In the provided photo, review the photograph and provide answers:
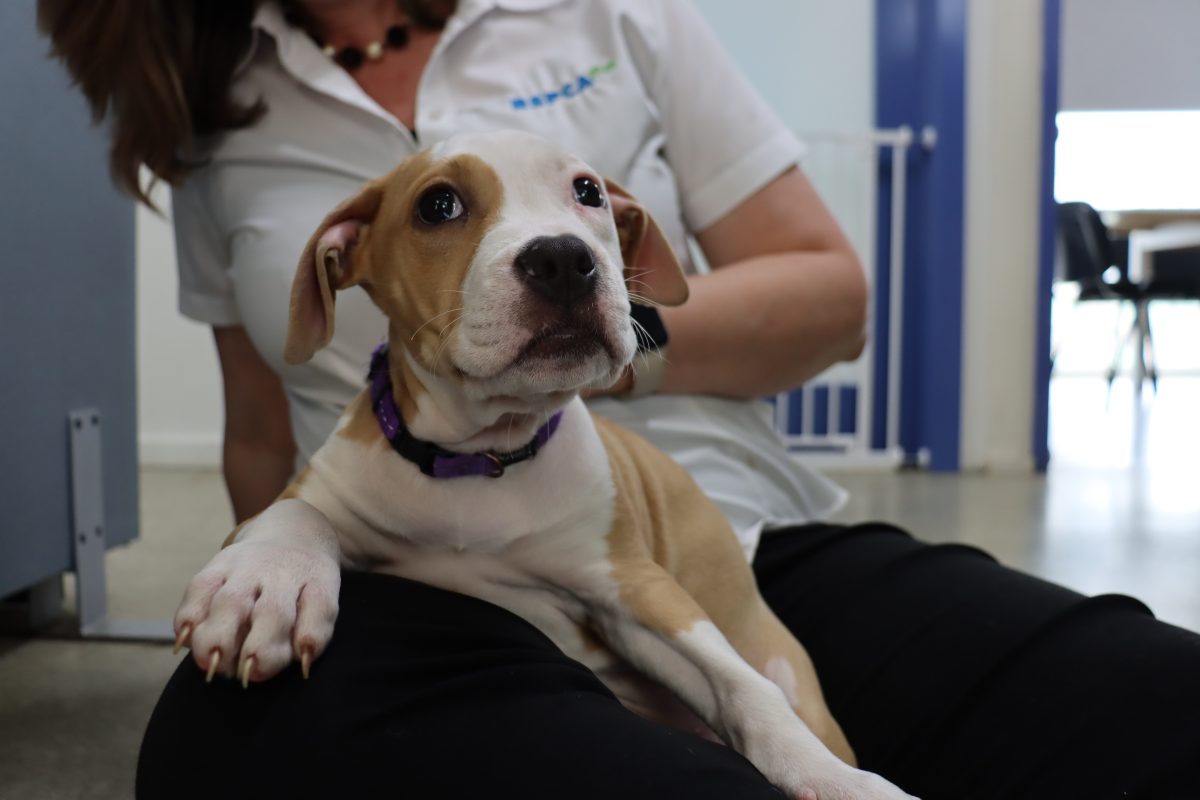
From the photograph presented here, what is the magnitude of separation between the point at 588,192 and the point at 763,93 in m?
2.85

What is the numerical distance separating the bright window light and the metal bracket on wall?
26.8 feet

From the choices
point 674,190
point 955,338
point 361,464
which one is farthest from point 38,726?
point 955,338

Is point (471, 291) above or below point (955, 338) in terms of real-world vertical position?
above

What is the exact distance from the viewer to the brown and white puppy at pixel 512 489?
690 mm

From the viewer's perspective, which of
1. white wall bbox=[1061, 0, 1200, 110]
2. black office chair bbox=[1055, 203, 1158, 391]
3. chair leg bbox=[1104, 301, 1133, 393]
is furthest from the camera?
white wall bbox=[1061, 0, 1200, 110]

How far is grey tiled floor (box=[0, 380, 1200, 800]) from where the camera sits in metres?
1.19

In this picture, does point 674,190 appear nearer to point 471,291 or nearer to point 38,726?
point 471,291

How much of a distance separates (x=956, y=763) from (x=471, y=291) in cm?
49

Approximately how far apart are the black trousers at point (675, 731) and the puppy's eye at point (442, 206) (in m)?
0.26

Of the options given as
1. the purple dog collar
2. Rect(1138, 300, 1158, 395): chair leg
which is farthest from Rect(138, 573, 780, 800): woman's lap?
Rect(1138, 300, 1158, 395): chair leg

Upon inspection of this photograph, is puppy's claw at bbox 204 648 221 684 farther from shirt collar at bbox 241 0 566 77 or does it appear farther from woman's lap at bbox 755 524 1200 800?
shirt collar at bbox 241 0 566 77

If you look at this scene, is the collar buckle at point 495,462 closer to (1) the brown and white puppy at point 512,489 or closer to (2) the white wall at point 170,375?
(1) the brown and white puppy at point 512,489

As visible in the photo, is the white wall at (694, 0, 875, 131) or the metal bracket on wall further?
the white wall at (694, 0, 875, 131)

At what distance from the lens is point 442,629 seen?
721 mm
